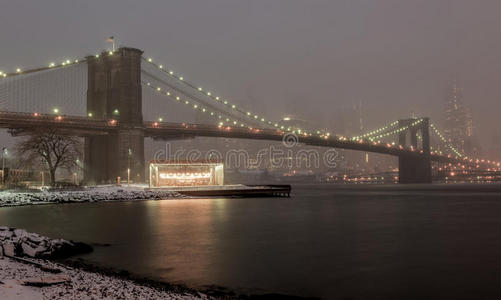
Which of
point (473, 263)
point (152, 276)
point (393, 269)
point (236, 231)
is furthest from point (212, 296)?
point (236, 231)

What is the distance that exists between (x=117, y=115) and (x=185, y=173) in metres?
15.3

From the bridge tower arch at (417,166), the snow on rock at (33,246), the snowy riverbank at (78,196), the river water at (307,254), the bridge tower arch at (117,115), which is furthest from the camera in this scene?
the bridge tower arch at (417,166)

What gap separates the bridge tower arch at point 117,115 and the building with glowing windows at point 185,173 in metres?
7.64

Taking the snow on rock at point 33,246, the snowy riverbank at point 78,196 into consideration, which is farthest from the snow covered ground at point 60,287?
the snowy riverbank at point 78,196

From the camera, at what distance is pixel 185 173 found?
58.8 m

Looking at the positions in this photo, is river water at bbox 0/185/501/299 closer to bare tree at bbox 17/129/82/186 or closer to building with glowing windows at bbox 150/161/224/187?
building with glowing windows at bbox 150/161/224/187

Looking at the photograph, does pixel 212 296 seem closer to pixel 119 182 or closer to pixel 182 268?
pixel 182 268

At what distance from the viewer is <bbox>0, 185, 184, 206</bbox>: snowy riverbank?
40.9 meters

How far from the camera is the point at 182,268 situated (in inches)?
506

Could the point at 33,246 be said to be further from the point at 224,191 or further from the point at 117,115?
the point at 117,115

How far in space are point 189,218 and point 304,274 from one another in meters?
16.8

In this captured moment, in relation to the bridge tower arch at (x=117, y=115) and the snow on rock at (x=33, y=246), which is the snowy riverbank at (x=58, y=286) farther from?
the bridge tower arch at (x=117, y=115)

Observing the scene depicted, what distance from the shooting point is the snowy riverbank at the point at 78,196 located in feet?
134

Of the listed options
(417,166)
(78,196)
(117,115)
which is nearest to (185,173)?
(117,115)
